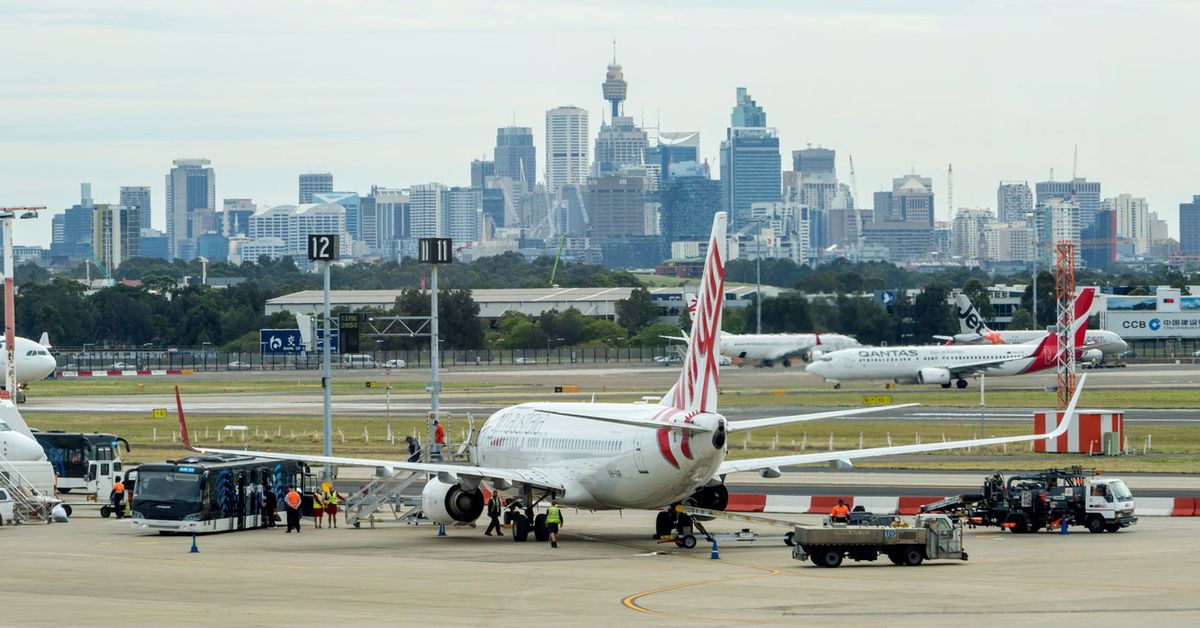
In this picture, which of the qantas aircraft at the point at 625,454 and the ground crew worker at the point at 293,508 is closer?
the qantas aircraft at the point at 625,454

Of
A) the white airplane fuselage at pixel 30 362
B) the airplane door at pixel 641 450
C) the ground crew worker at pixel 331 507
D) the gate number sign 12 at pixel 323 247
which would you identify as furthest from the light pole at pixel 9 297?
the airplane door at pixel 641 450

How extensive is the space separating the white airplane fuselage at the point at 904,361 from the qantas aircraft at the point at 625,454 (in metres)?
92.0

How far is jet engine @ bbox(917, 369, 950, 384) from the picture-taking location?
14788cm

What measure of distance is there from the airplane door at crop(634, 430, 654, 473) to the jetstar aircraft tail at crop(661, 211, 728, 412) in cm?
133

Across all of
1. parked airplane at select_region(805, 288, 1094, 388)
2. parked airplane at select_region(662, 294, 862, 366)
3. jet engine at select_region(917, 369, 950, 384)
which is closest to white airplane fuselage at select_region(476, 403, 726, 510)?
parked airplane at select_region(805, 288, 1094, 388)

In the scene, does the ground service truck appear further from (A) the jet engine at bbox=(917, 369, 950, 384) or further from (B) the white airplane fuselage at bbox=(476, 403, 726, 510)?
(A) the jet engine at bbox=(917, 369, 950, 384)

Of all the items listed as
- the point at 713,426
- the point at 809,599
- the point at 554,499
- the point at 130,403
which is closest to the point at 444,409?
the point at 130,403

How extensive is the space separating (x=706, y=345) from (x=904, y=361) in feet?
334

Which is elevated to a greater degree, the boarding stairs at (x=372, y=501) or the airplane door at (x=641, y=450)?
the airplane door at (x=641, y=450)

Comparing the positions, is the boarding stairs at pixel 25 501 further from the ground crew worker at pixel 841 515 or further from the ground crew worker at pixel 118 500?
the ground crew worker at pixel 841 515

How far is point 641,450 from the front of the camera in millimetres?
51312

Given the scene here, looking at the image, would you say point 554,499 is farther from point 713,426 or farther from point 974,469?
point 974,469

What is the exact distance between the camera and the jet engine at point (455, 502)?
188ft

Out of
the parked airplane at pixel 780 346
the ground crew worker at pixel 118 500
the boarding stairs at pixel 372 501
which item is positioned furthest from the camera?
the parked airplane at pixel 780 346
